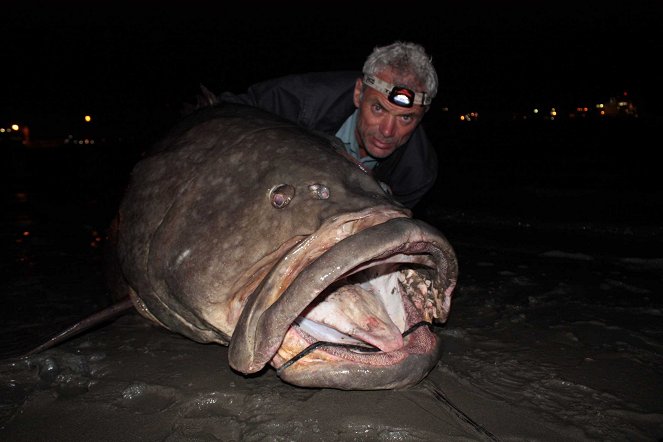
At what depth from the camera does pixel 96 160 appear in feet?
76.3

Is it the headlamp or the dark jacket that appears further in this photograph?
the dark jacket

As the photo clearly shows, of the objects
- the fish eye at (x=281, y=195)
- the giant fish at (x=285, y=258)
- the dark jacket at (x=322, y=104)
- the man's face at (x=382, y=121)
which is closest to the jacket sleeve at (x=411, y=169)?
the dark jacket at (x=322, y=104)

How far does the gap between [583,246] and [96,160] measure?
22.4 metres

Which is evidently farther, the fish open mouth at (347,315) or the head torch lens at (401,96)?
the head torch lens at (401,96)

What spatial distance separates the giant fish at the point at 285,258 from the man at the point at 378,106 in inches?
41.4

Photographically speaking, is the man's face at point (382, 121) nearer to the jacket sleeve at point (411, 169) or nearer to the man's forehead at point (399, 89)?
the man's forehead at point (399, 89)

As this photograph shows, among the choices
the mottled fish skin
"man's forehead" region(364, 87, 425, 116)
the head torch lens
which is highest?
the head torch lens

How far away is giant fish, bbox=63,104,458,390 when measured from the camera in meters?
1.76

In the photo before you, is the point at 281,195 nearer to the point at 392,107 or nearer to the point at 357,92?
the point at 392,107

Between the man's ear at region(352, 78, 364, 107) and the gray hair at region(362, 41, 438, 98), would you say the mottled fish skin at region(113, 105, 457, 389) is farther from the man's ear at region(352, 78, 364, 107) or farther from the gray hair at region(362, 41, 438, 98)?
the man's ear at region(352, 78, 364, 107)

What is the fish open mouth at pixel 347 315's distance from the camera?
1.65 meters

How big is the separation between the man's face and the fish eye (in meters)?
1.80

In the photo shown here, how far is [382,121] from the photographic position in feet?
12.0

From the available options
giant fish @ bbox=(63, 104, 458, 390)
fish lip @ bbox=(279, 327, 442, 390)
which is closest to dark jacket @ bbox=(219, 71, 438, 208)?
giant fish @ bbox=(63, 104, 458, 390)
